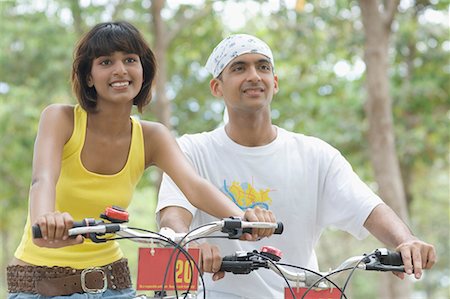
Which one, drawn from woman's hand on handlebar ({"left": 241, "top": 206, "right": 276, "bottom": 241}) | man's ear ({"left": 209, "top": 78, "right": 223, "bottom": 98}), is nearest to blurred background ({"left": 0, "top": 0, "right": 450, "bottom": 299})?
man's ear ({"left": 209, "top": 78, "right": 223, "bottom": 98})

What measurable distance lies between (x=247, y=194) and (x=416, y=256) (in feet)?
3.17

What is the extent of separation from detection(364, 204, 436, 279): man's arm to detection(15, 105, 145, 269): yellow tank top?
1.08 metres

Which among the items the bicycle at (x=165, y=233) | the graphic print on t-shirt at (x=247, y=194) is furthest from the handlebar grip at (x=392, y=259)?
the graphic print on t-shirt at (x=247, y=194)

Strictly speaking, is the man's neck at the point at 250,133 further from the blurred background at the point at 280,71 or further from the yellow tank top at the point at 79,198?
the blurred background at the point at 280,71

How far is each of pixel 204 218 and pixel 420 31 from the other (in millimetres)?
8507

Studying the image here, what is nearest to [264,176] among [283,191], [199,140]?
[283,191]

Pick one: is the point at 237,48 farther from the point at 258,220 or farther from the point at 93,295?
the point at 93,295

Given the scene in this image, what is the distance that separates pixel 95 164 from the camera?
3084mm

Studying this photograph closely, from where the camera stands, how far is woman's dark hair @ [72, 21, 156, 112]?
9.91ft

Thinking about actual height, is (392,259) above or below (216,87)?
below

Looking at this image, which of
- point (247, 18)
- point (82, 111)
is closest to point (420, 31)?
point (247, 18)

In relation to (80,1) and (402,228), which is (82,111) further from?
(80,1)

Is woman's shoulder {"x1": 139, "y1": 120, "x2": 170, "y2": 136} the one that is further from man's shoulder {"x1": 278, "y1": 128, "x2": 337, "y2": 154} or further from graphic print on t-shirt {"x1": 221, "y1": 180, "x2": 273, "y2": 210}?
man's shoulder {"x1": 278, "y1": 128, "x2": 337, "y2": 154}

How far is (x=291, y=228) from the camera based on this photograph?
370 cm
